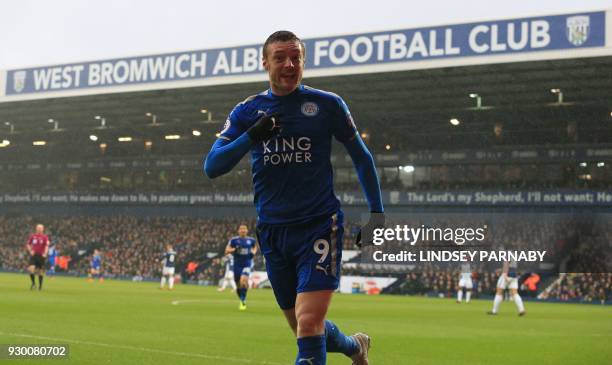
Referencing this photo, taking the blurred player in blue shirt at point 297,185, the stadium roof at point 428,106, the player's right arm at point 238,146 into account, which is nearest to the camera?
the player's right arm at point 238,146

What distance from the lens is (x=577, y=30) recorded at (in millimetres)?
31703

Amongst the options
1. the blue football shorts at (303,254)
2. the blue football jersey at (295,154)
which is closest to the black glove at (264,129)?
the blue football jersey at (295,154)

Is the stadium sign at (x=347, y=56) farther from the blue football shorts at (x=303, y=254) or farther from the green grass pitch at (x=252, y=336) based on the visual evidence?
the blue football shorts at (x=303, y=254)

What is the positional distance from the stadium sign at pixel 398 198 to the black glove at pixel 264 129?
134 ft

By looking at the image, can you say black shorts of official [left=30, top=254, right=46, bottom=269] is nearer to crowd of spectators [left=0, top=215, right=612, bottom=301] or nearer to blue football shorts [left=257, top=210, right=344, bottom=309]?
crowd of spectators [left=0, top=215, right=612, bottom=301]

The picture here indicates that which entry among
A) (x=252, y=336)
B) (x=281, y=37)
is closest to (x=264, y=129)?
(x=281, y=37)

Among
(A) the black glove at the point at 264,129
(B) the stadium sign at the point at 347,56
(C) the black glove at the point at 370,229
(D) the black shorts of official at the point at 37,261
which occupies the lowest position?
(D) the black shorts of official at the point at 37,261

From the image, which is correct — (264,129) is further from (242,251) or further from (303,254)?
(242,251)

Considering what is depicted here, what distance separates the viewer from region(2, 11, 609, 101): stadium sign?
32031 mm

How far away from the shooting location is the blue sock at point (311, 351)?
5.12 m

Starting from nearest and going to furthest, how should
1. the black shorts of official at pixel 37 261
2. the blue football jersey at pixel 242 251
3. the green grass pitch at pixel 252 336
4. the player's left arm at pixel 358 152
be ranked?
1. the player's left arm at pixel 358 152
2. the green grass pitch at pixel 252 336
3. the blue football jersey at pixel 242 251
4. the black shorts of official at pixel 37 261

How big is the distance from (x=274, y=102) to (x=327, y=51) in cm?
3188

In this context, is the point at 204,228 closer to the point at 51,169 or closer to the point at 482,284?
the point at 51,169

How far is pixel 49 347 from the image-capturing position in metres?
9.44
